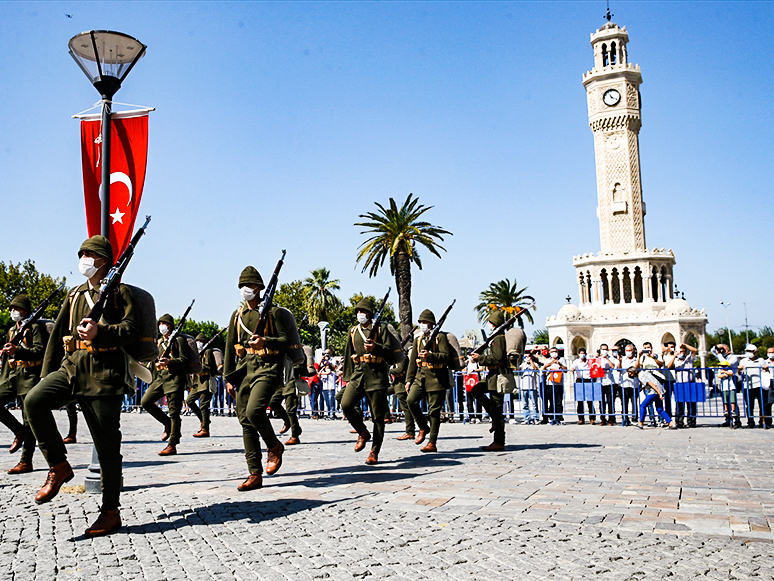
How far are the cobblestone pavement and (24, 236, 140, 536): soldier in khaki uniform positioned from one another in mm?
453

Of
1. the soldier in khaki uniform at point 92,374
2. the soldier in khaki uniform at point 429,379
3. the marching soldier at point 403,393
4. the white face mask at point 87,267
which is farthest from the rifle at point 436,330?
the white face mask at point 87,267

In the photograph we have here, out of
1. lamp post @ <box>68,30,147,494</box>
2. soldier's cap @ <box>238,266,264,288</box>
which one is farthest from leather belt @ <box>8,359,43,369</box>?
soldier's cap @ <box>238,266,264,288</box>

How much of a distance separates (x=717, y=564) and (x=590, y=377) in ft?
41.6

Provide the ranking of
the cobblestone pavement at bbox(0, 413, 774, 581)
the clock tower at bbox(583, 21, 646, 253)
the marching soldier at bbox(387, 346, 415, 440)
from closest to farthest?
the cobblestone pavement at bbox(0, 413, 774, 581), the marching soldier at bbox(387, 346, 415, 440), the clock tower at bbox(583, 21, 646, 253)

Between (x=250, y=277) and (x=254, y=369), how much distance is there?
94cm

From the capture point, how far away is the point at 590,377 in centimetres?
1666

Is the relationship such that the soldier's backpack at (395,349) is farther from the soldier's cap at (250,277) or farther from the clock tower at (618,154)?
the clock tower at (618,154)

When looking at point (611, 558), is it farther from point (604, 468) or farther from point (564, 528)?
point (604, 468)

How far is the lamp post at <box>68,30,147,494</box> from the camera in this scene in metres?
7.07

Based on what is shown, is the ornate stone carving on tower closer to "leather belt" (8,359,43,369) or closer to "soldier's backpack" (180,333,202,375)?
"soldier's backpack" (180,333,202,375)

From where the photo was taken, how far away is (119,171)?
738 cm

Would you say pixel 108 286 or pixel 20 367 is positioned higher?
pixel 108 286

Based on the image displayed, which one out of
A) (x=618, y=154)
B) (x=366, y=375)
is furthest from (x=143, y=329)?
(x=618, y=154)

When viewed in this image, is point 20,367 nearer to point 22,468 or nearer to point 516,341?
point 22,468
